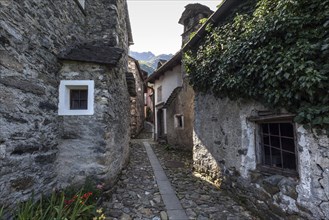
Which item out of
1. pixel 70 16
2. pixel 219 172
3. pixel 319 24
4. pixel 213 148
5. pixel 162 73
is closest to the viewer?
pixel 319 24

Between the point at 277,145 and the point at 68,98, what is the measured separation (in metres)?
4.21

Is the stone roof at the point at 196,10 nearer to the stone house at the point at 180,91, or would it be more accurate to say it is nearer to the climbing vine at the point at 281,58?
the stone house at the point at 180,91

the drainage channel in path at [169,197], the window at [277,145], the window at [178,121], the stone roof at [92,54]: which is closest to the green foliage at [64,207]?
the drainage channel in path at [169,197]

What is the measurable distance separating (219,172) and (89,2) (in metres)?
5.43

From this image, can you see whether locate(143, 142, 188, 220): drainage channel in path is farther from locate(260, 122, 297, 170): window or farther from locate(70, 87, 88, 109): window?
locate(70, 87, 88, 109): window

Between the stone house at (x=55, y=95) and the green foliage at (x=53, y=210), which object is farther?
the stone house at (x=55, y=95)

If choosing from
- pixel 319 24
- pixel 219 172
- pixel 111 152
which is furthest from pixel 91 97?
pixel 319 24

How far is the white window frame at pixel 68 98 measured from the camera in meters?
3.80

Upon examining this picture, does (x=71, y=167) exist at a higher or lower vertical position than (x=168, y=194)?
higher

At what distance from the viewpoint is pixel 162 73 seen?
40.7 feet

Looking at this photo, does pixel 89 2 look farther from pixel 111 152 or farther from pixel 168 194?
pixel 168 194

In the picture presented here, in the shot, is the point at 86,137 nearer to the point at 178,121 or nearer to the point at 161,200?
the point at 161,200

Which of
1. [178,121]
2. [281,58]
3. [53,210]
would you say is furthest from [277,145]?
[178,121]

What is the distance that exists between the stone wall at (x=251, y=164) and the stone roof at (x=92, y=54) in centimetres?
269
